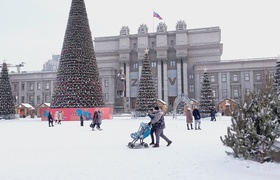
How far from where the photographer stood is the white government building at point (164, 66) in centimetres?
6266

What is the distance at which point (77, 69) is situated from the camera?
1272 inches

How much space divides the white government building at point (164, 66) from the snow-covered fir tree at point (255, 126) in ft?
A: 187

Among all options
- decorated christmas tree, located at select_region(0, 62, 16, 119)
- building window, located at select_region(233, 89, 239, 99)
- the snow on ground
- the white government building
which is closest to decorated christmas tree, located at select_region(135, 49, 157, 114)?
decorated christmas tree, located at select_region(0, 62, 16, 119)

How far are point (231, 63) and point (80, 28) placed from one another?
41145mm

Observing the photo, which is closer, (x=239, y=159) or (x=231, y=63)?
(x=239, y=159)

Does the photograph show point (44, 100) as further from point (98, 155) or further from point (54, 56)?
point (54, 56)

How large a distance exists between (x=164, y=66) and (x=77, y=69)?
127 feet

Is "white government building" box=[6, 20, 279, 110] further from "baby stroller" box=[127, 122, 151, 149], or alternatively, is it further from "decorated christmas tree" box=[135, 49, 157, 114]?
"baby stroller" box=[127, 122, 151, 149]

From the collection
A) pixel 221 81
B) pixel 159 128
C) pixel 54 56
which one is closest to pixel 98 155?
pixel 159 128

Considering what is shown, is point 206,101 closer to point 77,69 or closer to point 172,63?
point 77,69

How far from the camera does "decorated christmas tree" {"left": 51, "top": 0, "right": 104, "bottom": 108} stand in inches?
1252

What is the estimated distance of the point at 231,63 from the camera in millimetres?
61844

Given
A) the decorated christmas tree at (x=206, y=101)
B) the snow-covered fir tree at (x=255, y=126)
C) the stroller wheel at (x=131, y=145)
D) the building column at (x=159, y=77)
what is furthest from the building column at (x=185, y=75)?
the snow-covered fir tree at (x=255, y=126)

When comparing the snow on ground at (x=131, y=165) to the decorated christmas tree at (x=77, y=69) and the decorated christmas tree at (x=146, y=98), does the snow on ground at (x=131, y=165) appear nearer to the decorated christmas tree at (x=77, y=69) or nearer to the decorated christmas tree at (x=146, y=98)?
the decorated christmas tree at (x=77, y=69)
